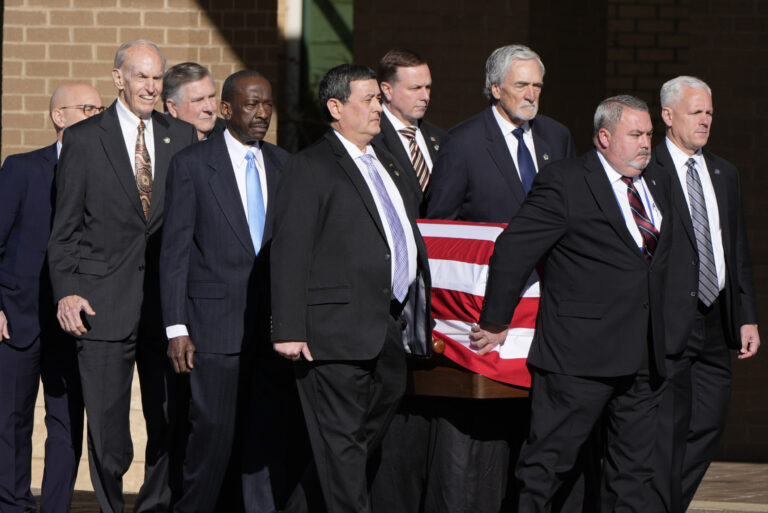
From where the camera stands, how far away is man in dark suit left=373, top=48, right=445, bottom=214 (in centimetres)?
744

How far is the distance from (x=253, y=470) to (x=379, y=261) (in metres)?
1.31

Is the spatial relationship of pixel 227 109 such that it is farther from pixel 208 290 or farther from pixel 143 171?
pixel 208 290

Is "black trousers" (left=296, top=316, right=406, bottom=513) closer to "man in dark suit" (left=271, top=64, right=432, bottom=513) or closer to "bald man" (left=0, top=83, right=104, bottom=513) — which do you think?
"man in dark suit" (left=271, top=64, right=432, bottom=513)

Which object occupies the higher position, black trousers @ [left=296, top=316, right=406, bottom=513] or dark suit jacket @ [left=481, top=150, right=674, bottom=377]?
dark suit jacket @ [left=481, top=150, right=674, bottom=377]

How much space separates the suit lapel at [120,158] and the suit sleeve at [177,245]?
11.7 inches

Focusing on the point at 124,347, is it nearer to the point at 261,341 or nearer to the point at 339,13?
the point at 261,341

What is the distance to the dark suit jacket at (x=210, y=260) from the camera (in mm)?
6691

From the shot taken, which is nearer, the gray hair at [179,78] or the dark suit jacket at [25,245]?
the dark suit jacket at [25,245]

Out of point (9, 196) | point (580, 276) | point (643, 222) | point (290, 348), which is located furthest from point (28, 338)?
point (643, 222)

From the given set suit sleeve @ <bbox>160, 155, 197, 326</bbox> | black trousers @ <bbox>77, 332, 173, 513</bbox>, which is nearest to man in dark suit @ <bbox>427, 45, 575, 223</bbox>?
suit sleeve @ <bbox>160, 155, 197, 326</bbox>

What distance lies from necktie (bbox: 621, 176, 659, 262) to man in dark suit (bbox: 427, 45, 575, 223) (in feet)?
2.01

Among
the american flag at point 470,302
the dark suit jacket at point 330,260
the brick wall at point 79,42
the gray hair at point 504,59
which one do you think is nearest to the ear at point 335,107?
the dark suit jacket at point 330,260

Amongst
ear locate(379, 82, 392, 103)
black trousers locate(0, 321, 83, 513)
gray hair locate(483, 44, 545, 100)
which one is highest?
gray hair locate(483, 44, 545, 100)

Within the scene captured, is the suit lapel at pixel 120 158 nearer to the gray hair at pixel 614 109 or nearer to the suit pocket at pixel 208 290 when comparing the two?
the suit pocket at pixel 208 290
